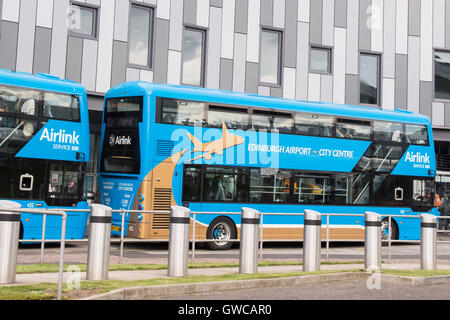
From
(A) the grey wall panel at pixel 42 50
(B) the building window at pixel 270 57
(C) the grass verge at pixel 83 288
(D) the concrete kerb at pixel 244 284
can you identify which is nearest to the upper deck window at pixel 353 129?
(B) the building window at pixel 270 57

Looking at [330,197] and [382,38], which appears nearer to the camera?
[330,197]

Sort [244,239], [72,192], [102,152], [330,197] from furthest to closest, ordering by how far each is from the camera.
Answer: [330,197] < [102,152] < [72,192] < [244,239]

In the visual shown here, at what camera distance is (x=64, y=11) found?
21.2 meters

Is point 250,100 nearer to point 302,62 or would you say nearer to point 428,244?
point 428,244

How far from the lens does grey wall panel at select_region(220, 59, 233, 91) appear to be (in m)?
23.8

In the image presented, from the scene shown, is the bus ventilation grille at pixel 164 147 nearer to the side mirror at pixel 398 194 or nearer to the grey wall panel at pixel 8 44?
the grey wall panel at pixel 8 44

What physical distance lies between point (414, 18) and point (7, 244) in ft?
72.2

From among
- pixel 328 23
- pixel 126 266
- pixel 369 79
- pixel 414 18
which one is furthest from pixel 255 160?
pixel 414 18

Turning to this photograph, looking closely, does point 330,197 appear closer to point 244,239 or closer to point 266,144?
point 266,144

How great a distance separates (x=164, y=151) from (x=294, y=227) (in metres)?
4.04

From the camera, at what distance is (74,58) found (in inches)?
837

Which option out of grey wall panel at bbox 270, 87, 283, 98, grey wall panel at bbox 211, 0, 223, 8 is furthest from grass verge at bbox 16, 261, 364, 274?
grey wall panel at bbox 211, 0, 223, 8
